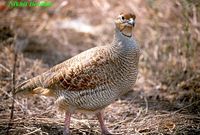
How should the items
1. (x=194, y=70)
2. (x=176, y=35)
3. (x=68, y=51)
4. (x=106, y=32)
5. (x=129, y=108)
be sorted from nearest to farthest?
(x=129, y=108), (x=194, y=70), (x=176, y=35), (x=68, y=51), (x=106, y=32)

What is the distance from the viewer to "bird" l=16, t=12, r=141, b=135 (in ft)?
14.0

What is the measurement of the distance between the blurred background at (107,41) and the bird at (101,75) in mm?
434

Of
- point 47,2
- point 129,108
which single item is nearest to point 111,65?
point 129,108

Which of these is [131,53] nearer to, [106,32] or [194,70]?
[194,70]

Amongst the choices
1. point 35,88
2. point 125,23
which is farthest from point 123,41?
point 35,88

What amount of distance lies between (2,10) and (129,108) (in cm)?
318

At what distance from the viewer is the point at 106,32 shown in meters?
7.80

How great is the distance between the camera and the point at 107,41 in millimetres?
7332

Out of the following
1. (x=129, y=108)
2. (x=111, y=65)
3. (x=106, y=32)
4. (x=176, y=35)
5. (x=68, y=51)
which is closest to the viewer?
(x=111, y=65)

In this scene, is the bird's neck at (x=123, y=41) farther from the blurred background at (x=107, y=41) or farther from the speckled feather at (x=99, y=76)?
the blurred background at (x=107, y=41)

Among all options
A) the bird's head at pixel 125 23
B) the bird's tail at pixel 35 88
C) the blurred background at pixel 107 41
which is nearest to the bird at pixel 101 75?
the bird's head at pixel 125 23

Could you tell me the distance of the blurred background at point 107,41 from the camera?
4.81 metres

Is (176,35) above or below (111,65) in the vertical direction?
above

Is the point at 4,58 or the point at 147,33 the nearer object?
the point at 4,58
